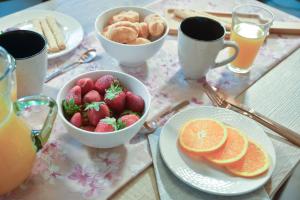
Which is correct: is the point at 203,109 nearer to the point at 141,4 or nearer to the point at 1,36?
the point at 1,36

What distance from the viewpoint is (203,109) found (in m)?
0.77

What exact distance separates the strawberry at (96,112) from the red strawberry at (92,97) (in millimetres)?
25

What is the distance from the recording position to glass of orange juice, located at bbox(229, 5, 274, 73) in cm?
91

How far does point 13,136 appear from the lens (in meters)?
0.54

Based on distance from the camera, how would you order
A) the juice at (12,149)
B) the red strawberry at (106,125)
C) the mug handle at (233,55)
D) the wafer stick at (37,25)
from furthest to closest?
1. the wafer stick at (37,25)
2. the mug handle at (233,55)
3. the red strawberry at (106,125)
4. the juice at (12,149)

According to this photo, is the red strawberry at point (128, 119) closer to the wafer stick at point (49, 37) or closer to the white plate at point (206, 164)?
the white plate at point (206, 164)

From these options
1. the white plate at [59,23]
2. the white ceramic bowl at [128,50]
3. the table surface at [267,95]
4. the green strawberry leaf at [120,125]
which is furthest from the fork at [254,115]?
the white plate at [59,23]

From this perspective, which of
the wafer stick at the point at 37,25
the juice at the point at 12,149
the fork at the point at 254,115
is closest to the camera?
the juice at the point at 12,149

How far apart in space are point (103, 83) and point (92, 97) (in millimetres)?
52

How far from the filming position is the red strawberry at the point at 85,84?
28.4 inches

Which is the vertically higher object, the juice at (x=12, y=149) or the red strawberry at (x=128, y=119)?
the juice at (x=12, y=149)

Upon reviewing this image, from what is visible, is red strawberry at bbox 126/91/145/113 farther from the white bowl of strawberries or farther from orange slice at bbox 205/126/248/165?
orange slice at bbox 205/126/248/165

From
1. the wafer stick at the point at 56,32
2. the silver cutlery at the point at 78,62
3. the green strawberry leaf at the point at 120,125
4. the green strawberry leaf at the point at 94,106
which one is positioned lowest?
the silver cutlery at the point at 78,62

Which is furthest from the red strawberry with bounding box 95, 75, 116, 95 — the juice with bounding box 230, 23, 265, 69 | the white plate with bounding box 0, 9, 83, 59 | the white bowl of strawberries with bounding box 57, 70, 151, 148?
the juice with bounding box 230, 23, 265, 69
